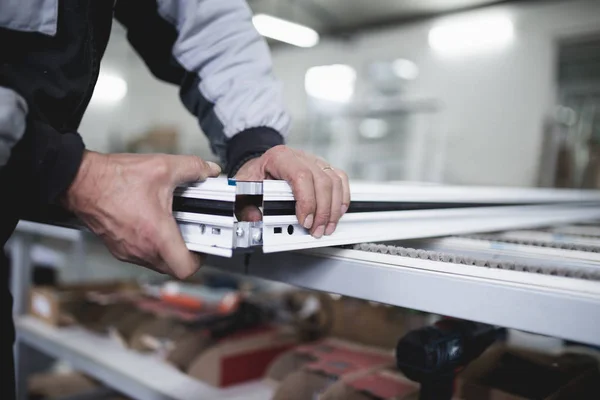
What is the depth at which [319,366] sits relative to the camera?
1.00 meters

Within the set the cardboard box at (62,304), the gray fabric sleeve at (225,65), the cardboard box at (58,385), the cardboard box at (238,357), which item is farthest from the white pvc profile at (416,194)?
→ the cardboard box at (58,385)

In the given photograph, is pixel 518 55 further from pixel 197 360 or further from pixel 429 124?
pixel 197 360

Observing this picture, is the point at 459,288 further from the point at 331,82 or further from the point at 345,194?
the point at 331,82

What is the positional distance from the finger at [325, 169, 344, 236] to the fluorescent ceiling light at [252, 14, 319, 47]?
15.0 feet

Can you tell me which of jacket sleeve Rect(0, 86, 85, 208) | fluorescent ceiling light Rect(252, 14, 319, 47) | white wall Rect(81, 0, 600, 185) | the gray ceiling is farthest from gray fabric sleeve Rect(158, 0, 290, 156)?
the gray ceiling

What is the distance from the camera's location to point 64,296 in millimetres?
1507

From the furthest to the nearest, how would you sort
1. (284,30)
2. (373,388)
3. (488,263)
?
(284,30)
(373,388)
(488,263)

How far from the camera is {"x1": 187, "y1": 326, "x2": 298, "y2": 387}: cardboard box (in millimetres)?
1042

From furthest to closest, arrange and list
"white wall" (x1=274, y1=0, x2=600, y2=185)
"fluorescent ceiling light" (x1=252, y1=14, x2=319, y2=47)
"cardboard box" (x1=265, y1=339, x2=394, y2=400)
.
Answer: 1. "fluorescent ceiling light" (x1=252, y1=14, x2=319, y2=47)
2. "white wall" (x1=274, y1=0, x2=600, y2=185)
3. "cardboard box" (x1=265, y1=339, x2=394, y2=400)

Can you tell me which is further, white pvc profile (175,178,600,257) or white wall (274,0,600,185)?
white wall (274,0,600,185)

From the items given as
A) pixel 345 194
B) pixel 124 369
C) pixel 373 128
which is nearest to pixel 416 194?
pixel 345 194

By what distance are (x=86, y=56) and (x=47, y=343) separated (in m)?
0.99

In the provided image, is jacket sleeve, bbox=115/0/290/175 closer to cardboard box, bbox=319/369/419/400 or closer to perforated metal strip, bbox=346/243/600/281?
perforated metal strip, bbox=346/243/600/281

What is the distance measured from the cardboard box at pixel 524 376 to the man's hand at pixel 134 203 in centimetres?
58
